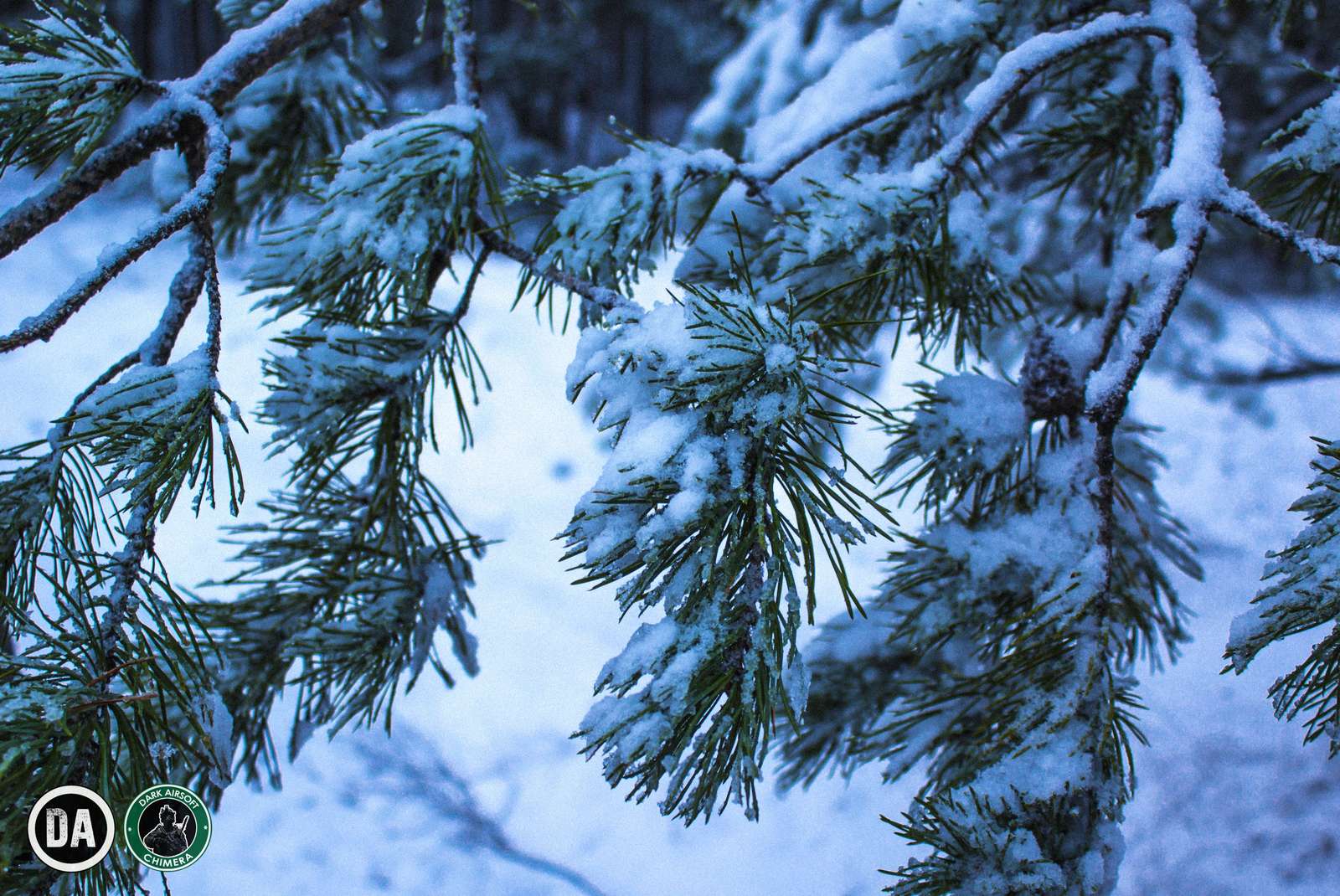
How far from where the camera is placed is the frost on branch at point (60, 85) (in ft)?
2.49

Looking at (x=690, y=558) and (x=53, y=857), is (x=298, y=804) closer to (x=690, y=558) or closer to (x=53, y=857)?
(x=53, y=857)

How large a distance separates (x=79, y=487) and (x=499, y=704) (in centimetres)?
283

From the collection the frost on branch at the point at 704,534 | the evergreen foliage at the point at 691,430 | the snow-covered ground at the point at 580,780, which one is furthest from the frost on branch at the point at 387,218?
the snow-covered ground at the point at 580,780

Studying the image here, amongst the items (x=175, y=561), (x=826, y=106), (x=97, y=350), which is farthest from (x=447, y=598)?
(x=97, y=350)

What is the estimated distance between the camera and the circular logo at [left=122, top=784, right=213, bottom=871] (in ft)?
2.04

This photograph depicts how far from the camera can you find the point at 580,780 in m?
3.14

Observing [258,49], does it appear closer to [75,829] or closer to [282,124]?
[282,124]

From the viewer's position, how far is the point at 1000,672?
84 centimetres

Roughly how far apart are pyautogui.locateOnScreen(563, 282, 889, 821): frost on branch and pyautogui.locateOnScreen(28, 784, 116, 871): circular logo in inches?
13.1

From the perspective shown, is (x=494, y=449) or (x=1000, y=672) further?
(x=494, y=449)

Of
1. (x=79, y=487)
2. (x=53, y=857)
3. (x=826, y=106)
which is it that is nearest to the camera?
(x=53, y=857)

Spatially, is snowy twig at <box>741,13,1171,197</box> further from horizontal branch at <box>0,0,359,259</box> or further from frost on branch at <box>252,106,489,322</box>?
horizontal branch at <box>0,0,359,259</box>

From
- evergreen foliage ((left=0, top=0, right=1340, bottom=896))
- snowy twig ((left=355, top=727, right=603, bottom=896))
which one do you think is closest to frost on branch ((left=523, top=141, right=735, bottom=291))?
evergreen foliage ((left=0, top=0, right=1340, bottom=896))

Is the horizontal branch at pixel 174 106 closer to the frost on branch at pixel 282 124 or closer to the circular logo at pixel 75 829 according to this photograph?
the frost on branch at pixel 282 124
